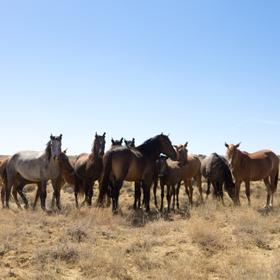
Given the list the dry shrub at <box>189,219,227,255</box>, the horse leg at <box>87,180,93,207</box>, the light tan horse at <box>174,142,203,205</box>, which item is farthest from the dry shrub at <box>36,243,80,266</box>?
the light tan horse at <box>174,142,203,205</box>

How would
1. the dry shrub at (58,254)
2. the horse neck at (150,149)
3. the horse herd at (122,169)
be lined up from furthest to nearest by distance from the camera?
the horse neck at (150,149) < the horse herd at (122,169) < the dry shrub at (58,254)

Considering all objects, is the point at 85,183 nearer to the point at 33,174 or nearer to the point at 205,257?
the point at 33,174

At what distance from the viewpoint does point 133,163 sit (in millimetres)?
13445

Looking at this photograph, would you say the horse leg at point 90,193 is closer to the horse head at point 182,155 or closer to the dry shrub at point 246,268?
the horse head at point 182,155

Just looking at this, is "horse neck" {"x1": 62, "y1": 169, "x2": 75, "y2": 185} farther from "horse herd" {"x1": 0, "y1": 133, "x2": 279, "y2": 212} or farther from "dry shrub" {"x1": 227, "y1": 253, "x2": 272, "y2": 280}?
"dry shrub" {"x1": 227, "y1": 253, "x2": 272, "y2": 280}

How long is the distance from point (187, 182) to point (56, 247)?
11.0m

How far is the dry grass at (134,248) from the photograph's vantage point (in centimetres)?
672

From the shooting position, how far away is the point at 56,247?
7.69m

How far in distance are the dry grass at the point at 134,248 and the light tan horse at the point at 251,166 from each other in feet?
11.6

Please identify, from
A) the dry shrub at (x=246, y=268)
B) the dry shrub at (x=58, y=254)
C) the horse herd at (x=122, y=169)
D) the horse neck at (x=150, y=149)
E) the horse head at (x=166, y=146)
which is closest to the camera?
the dry shrub at (x=246, y=268)

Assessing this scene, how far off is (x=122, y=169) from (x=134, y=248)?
534 cm

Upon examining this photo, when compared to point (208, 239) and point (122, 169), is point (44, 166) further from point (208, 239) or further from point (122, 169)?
point (208, 239)

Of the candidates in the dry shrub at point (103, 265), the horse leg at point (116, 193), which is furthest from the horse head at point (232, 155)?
the dry shrub at point (103, 265)

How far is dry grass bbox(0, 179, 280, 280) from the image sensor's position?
6.72m
